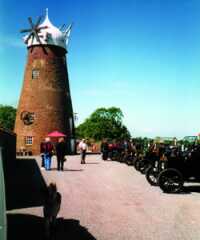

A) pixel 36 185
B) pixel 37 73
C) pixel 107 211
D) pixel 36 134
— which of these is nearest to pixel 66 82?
pixel 37 73

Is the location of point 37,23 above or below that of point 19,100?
above

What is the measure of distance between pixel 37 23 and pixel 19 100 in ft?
32.1

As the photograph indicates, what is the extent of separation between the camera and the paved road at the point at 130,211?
692 centimetres

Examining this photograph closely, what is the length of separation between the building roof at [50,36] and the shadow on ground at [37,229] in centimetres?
3768

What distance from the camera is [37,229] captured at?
698 cm

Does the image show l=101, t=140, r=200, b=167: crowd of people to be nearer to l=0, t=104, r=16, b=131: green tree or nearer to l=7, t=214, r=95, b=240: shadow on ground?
l=7, t=214, r=95, b=240: shadow on ground

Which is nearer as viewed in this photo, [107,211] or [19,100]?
[107,211]

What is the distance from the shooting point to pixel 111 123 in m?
82.6

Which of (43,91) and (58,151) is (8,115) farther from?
(58,151)

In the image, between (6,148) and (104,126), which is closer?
(6,148)

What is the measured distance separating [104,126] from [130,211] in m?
72.4

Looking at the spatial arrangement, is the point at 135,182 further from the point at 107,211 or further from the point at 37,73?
the point at 37,73

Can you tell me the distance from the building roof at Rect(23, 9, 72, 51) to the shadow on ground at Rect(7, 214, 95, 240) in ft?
124

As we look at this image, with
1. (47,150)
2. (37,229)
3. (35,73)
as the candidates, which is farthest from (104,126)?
(37,229)
